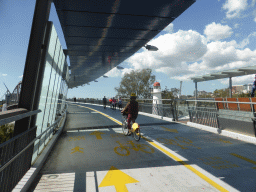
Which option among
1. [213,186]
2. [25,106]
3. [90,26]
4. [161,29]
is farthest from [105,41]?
[213,186]

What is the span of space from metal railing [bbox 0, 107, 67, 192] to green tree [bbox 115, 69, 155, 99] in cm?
5846

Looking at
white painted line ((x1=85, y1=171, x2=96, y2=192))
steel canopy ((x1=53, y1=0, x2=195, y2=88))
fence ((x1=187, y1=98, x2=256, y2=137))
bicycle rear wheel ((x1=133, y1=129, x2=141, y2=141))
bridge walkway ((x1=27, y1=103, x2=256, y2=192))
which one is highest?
steel canopy ((x1=53, y1=0, x2=195, y2=88))

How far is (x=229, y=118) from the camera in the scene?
29.7 ft

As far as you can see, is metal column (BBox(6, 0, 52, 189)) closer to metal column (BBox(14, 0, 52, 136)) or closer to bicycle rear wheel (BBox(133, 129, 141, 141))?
metal column (BBox(14, 0, 52, 136))

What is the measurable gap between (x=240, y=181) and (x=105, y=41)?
811cm

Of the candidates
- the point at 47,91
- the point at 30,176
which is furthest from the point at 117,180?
the point at 47,91

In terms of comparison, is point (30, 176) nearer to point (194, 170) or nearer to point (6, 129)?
point (6, 129)

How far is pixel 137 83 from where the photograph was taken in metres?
63.2

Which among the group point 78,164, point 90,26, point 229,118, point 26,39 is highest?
point 90,26

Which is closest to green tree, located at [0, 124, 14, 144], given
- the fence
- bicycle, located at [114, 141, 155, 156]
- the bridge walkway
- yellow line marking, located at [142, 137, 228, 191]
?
the bridge walkway

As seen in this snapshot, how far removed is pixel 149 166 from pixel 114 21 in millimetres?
5258

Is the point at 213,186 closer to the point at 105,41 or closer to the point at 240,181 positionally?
the point at 240,181

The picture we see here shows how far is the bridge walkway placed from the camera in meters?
4.02

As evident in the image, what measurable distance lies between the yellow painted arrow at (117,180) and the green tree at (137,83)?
5791cm
